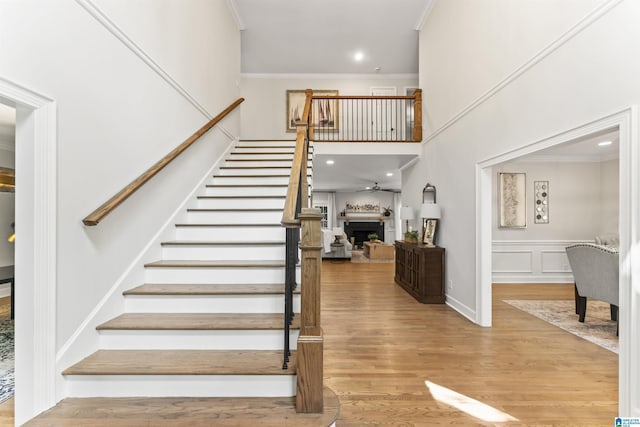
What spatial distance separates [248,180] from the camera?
429 cm

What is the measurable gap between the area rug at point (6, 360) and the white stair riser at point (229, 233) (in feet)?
5.13

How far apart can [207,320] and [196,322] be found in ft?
0.23

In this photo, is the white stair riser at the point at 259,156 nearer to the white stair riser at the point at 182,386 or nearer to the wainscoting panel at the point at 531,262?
the white stair riser at the point at 182,386

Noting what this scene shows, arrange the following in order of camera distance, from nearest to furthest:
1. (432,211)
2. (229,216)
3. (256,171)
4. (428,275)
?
(229,216) → (256,171) → (428,275) → (432,211)

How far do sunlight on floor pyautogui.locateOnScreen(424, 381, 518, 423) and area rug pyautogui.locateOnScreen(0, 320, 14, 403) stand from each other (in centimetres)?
291

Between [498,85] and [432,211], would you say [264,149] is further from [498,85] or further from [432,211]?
[498,85]

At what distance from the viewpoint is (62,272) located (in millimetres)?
1833

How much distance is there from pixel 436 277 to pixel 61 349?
14.3 ft

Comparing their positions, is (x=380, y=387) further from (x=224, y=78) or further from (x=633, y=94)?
(x=224, y=78)

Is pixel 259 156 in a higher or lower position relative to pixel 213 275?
higher

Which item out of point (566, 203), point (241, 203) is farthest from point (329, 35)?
point (566, 203)

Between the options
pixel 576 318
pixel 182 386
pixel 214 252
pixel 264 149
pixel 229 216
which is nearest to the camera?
pixel 182 386

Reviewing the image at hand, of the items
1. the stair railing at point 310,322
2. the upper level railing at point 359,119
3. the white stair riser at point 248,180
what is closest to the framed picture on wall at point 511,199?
the upper level railing at point 359,119

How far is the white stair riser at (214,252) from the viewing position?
294cm
